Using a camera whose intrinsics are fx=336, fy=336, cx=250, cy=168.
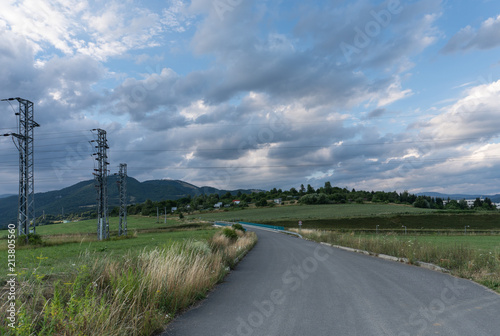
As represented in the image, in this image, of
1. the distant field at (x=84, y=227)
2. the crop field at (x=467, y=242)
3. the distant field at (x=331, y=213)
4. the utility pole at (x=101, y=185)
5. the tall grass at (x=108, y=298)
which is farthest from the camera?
the distant field at (x=331, y=213)

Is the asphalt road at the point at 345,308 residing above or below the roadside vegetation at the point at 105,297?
below

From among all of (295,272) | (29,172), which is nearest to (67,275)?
(295,272)

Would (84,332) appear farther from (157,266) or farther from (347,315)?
(347,315)

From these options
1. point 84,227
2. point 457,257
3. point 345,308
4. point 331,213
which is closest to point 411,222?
point 331,213

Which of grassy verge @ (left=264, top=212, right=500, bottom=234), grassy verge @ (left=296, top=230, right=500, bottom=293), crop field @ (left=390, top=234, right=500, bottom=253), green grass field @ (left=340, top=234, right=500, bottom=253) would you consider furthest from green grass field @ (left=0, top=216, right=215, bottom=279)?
grassy verge @ (left=264, top=212, right=500, bottom=234)

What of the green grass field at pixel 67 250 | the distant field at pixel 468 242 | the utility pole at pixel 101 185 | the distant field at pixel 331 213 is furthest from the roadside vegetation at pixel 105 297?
the distant field at pixel 331 213

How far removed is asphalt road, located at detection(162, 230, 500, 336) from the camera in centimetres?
574

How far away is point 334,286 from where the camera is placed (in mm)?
9555

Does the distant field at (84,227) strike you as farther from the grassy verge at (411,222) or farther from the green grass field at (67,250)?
the green grass field at (67,250)

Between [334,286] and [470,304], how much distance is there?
10.7 feet

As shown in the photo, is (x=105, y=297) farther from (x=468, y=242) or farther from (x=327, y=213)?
(x=327, y=213)

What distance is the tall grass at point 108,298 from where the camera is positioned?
4543mm

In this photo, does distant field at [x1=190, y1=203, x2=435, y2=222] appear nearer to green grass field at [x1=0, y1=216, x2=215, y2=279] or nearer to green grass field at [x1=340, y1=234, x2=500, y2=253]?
green grass field at [x1=340, y1=234, x2=500, y2=253]

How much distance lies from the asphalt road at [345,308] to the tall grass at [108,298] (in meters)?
0.44
